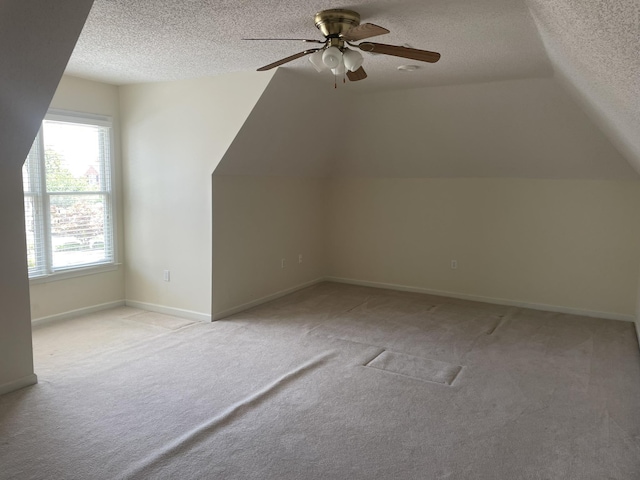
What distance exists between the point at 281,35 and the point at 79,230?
300 cm

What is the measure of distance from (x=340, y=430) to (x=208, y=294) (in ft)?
7.81

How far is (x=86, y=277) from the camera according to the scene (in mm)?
4938

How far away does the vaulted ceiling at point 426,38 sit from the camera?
1.93m

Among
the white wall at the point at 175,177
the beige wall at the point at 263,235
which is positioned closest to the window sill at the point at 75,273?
the white wall at the point at 175,177

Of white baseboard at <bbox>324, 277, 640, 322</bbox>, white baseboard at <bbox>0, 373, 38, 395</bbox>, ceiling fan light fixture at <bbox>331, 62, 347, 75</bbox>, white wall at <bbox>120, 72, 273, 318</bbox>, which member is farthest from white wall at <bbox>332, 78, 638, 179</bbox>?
white baseboard at <bbox>0, 373, 38, 395</bbox>

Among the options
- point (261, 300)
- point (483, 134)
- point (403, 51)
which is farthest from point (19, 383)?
point (483, 134)

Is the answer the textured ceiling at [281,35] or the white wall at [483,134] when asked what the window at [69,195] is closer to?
the textured ceiling at [281,35]

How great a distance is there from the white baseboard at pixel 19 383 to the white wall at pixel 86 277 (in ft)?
4.62

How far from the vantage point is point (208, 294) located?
4.76 metres

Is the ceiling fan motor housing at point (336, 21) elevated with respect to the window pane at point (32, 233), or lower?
elevated

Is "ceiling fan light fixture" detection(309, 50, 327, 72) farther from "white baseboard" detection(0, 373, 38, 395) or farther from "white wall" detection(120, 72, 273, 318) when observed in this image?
"white baseboard" detection(0, 373, 38, 395)

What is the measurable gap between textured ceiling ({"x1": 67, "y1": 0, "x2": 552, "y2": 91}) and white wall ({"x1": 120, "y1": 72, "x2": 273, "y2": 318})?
283 millimetres

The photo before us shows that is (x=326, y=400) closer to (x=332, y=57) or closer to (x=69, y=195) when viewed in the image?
(x=332, y=57)

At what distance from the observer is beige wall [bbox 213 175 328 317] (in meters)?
4.81
